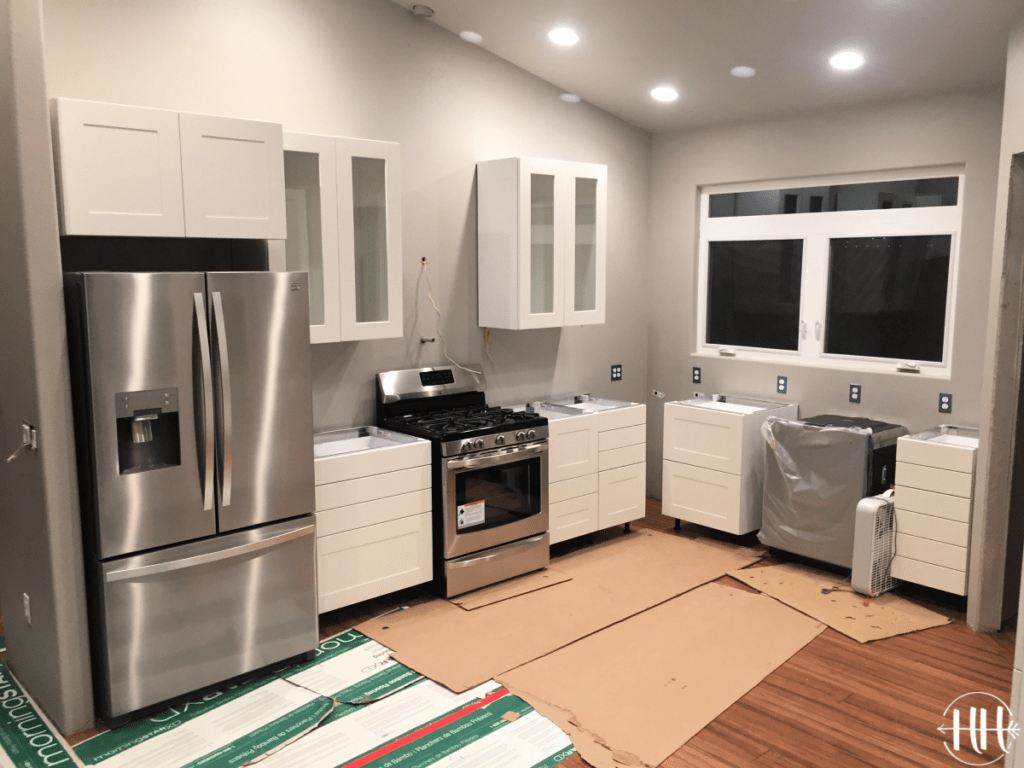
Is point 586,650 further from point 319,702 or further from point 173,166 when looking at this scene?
point 173,166

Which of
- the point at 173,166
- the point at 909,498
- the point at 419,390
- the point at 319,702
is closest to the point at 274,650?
the point at 319,702

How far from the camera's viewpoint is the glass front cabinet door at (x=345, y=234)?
362cm

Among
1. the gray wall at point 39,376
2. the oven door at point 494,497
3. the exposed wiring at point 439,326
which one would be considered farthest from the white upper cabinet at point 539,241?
the gray wall at point 39,376

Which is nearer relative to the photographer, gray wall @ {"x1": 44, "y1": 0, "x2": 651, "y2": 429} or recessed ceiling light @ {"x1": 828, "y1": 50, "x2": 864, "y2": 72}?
gray wall @ {"x1": 44, "y1": 0, "x2": 651, "y2": 429}

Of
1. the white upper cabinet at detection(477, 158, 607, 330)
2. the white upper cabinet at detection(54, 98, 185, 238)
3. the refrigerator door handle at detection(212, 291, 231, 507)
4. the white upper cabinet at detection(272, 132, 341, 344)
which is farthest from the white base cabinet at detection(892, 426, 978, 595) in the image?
the white upper cabinet at detection(54, 98, 185, 238)

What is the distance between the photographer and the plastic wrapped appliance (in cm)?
414

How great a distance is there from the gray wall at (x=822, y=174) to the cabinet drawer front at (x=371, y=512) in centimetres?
234

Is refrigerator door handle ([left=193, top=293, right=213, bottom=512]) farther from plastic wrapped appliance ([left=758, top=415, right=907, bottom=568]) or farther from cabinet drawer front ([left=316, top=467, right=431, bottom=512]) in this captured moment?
plastic wrapped appliance ([left=758, top=415, right=907, bottom=568])

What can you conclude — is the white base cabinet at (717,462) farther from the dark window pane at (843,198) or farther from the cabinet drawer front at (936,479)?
the dark window pane at (843,198)

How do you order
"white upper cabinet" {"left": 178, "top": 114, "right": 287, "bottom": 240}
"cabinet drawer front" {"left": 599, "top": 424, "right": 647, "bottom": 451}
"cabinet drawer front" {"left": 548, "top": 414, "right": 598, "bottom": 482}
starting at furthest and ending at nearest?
"cabinet drawer front" {"left": 599, "top": 424, "right": 647, "bottom": 451} → "cabinet drawer front" {"left": 548, "top": 414, "right": 598, "bottom": 482} → "white upper cabinet" {"left": 178, "top": 114, "right": 287, "bottom": 240}

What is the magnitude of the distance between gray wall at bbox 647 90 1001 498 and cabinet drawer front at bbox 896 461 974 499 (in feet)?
1.71

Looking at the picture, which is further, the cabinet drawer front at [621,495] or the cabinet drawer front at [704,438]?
the cabinet drawer front at [621,495]

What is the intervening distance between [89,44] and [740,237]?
12.4ft

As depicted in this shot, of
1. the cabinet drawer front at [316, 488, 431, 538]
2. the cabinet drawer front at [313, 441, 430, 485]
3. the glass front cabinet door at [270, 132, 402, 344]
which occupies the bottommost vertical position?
the cabinet drawer front at [316, 488, 431, 538]
